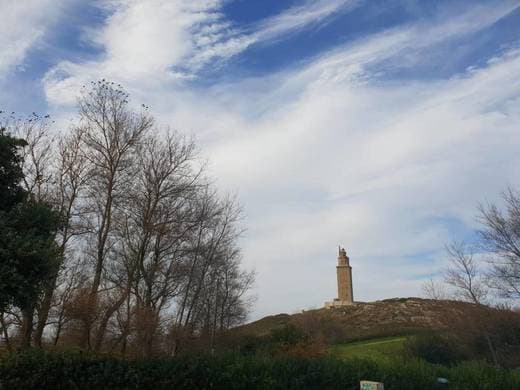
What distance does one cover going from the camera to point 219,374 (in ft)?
41.1

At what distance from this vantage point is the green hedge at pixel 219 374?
37.7ft

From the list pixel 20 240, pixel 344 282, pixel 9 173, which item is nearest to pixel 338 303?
pixel 344 282

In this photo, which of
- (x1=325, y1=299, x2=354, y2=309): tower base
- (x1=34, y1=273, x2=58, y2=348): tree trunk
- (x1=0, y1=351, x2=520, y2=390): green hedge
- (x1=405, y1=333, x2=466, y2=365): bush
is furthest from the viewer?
(x1=325, y1=299, x2=354, y2=309): tower base

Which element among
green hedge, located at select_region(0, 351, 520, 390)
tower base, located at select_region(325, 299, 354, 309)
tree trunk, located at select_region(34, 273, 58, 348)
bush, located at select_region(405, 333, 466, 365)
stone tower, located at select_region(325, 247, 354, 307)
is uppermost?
stone tower, located at select_region(325, 247, 354, 307)

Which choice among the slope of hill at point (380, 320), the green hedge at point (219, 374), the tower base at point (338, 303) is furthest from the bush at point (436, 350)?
the tower base at point (338, 303)

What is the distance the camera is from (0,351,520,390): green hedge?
37.7 ft

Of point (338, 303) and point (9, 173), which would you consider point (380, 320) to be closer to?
point (338, 303)

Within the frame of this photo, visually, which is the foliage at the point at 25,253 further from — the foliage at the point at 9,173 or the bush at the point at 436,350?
the bush at the point at 436,350

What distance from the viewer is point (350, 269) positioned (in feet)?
277

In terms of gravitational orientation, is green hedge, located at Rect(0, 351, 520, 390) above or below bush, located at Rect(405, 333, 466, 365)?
below

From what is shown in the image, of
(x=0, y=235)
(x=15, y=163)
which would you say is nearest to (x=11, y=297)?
(x=0, y=235)

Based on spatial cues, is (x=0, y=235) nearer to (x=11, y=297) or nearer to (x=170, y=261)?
(x=11, y=297)

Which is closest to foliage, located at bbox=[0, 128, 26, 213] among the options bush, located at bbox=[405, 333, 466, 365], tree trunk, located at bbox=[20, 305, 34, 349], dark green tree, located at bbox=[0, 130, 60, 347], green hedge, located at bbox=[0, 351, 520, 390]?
dark green tree, located at bbox=[0, 130, 60, 347]

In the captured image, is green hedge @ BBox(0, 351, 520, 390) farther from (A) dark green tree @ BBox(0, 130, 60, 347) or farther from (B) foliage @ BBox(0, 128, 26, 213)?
(B) foliage @ BBox(0, 128, 26, 213)
